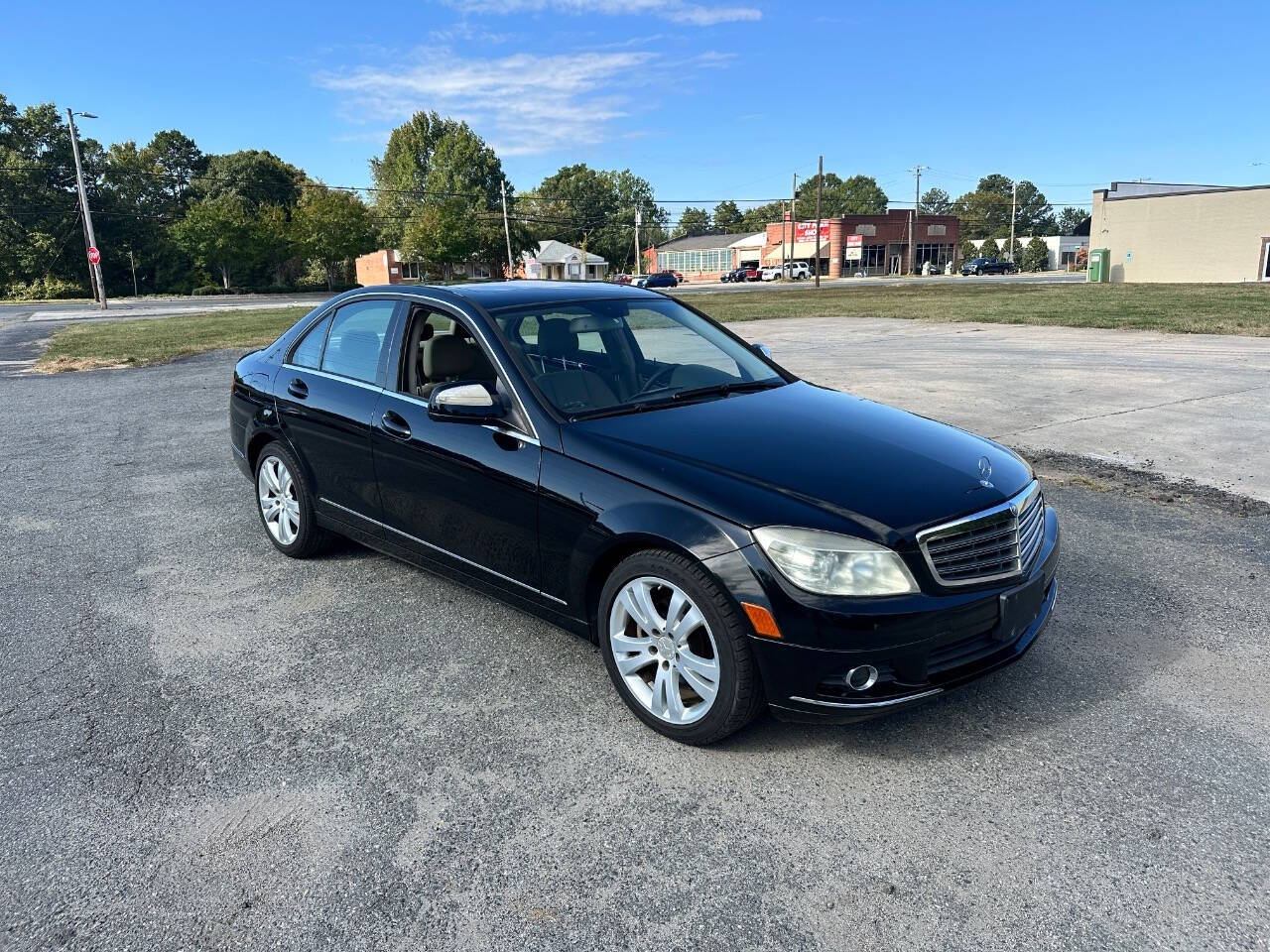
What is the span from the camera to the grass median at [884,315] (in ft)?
61.2

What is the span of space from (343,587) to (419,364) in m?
1.34

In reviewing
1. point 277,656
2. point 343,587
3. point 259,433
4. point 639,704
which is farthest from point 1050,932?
point 259,433

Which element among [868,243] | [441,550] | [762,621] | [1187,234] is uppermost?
[868,243]

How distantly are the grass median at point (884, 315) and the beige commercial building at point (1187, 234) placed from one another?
700 inches

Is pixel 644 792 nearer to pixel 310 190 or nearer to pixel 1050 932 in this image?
pixel 1050 932

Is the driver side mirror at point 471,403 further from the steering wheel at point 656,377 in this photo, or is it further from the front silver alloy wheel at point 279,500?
the front silver alloy wheel at point 279,500

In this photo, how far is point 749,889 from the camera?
2479 millimetres

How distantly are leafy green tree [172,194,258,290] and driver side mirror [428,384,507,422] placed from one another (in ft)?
231

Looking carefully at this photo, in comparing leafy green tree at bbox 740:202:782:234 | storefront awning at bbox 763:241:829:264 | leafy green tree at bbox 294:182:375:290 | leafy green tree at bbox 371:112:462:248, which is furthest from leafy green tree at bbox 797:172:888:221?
leafy green tree at bbox 294:182:375:290

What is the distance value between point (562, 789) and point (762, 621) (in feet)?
2.88

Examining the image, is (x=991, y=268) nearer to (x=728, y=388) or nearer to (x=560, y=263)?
(x=560, y=263)

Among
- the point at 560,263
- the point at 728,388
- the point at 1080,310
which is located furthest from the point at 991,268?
the point at 728,388

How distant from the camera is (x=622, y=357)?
4309 mm

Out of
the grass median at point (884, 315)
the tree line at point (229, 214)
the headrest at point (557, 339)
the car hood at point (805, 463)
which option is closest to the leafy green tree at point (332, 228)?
the tree line at point (229, 214)
